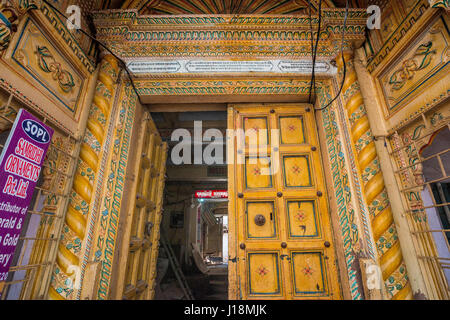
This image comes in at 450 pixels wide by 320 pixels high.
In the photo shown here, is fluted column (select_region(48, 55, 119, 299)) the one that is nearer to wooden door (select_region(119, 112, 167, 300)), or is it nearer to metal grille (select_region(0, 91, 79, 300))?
metal grille (select_region(0, 91, 79, 300))

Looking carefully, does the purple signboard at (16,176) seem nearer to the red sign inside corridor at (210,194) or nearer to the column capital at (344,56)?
the column capital at (344,56)

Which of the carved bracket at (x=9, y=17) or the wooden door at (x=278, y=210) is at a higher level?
the carved bracket at (x=9, y=17)

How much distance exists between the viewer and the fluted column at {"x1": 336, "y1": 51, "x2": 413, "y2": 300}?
71.7 inches

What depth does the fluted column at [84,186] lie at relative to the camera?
1868mm

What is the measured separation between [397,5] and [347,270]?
262 centimetres

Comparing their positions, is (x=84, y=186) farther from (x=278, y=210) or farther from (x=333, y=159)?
(x=333, y=159)

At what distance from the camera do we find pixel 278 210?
7.88ft

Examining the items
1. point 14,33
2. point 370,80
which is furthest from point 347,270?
point 14,33

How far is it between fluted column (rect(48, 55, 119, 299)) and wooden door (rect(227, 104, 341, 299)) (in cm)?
142

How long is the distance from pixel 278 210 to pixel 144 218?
170cm

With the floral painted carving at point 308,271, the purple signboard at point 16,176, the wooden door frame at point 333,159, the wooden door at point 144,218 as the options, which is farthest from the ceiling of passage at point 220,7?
the floral painted carving at point 308,271

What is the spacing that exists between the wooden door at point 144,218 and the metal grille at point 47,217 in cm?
63

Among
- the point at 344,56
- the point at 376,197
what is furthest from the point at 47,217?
the point at 344,56

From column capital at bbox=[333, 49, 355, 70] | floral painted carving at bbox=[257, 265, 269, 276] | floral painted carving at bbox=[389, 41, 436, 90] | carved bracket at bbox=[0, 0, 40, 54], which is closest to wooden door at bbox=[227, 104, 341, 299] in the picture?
floral painted carving at bbox=[257, 265, 269, 276]
